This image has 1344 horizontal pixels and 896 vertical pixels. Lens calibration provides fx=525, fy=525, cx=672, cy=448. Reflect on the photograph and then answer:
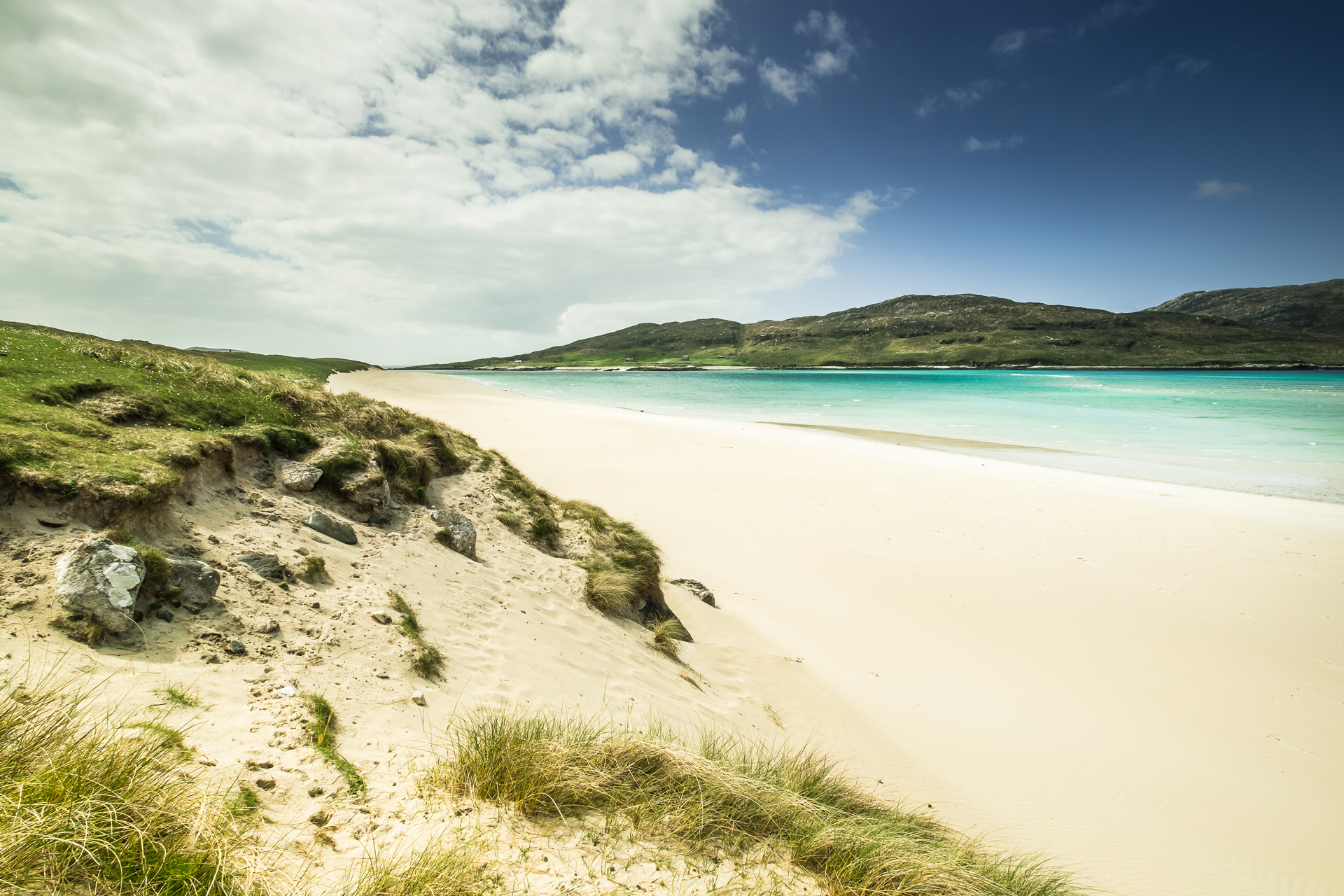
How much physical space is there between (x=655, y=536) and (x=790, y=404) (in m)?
39.8

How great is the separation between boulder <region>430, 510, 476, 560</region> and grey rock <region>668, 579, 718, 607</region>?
3269 millimetres

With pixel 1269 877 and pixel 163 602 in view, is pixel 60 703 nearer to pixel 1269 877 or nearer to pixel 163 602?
pixel 163 602

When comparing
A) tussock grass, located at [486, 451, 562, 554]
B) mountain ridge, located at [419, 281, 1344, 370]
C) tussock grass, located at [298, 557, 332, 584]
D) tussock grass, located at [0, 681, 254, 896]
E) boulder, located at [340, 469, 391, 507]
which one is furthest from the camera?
mountain ridge, located at [419, 281, 1344, 370]

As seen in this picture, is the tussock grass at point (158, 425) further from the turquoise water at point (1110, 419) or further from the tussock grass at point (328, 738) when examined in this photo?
the turquoise water at point (1110, 419)

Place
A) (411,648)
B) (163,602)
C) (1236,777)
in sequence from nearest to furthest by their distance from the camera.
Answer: (163,602) → (411,648) → (1236,777)

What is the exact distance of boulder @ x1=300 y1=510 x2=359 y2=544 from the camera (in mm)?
5582

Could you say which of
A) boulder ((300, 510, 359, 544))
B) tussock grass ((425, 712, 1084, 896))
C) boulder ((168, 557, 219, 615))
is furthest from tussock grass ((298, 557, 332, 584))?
tussock grass ((425, 712, 1084, 896))

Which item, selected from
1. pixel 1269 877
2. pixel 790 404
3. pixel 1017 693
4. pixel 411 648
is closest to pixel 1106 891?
pixel 1269 877

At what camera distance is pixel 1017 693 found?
21.7 feet

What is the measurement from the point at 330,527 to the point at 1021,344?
186 m

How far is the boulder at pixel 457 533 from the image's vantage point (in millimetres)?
6723

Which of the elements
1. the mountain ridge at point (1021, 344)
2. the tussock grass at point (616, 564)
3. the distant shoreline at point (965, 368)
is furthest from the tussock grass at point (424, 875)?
the mountain ridge at point (1021, 344)

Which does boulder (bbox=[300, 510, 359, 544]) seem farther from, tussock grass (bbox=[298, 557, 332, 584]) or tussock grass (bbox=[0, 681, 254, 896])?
tussock grass (bbox=[0, 681, 254, 896])

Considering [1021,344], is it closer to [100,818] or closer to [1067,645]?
[1067,645]
